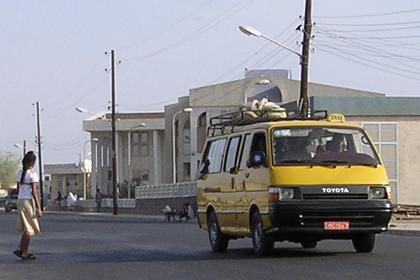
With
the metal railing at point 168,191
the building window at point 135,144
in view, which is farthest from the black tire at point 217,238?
the building window at point 135,144

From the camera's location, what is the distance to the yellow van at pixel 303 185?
644 inches

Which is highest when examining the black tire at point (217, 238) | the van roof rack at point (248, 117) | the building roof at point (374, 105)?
the building roof at point (374, 105)

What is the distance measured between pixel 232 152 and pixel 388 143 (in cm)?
3058

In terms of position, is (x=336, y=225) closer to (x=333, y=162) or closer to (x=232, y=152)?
(x=333, y=162)

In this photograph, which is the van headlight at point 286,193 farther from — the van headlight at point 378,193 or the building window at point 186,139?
the building window at point 186,139

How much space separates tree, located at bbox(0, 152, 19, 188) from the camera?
157 metres

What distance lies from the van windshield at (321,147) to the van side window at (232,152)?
145 cm

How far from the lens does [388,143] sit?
4847cm

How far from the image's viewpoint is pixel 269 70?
77.3 m

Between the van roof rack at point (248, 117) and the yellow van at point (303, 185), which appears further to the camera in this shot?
the van roof rack at point (248, 117)

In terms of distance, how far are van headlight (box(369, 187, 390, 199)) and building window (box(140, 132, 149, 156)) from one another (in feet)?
265

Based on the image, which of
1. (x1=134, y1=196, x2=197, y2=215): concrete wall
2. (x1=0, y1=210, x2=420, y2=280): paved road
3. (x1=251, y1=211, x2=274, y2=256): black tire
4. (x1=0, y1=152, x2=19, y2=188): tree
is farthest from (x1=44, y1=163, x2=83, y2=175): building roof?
(x1=251, y1=211, x2=274, y2=256): black tire

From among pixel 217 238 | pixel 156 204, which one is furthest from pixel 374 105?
pixel 217 238

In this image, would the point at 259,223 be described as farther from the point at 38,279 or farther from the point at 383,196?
the point at 38,279
